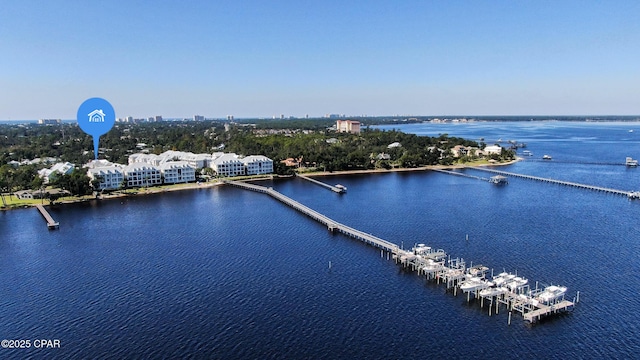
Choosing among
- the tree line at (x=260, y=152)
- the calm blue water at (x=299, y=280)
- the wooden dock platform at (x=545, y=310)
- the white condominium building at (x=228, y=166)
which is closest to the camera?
the calm blue water at (x=299, y=280)

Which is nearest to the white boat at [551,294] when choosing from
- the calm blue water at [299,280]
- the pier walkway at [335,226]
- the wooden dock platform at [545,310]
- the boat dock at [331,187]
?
the wooden dock platform at [545,310]

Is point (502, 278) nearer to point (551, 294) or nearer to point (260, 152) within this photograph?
point (551, 294)

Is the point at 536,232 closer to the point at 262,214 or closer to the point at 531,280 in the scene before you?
the point at 531,280

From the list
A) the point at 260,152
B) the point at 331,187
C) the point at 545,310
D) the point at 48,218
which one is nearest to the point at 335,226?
the point at 545,310

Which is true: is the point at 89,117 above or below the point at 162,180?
above

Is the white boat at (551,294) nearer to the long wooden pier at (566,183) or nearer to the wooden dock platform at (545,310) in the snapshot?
the wooden dock platform at (545,310)

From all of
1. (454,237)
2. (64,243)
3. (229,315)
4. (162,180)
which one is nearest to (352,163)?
(162,180)
